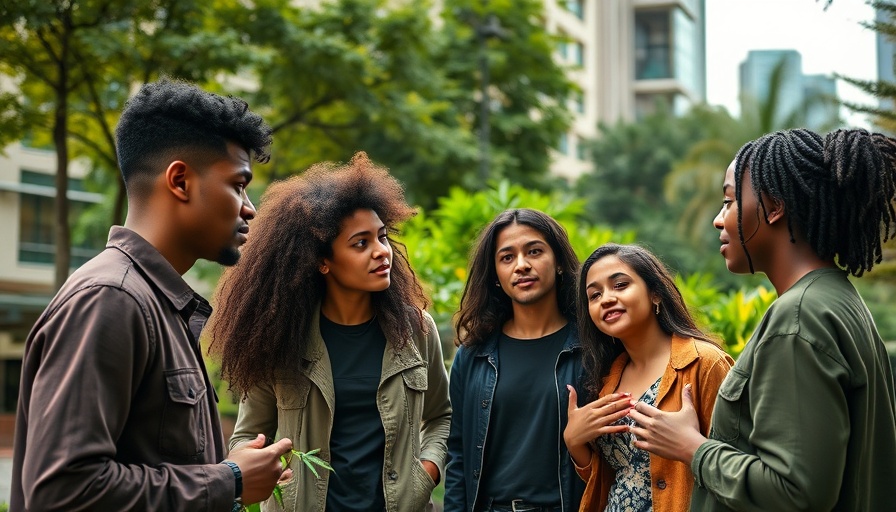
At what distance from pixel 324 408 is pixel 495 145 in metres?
18.1

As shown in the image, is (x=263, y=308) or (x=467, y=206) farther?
(x=467, y=206)

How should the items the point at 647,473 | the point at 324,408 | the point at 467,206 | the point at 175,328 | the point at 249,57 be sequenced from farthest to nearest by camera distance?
the point at 249,57 → the point at 467,206 → the point at 324,408 → the point at 647,473 → the point at 175,328

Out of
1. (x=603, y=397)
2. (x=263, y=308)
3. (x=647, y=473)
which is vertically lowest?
(x=647, y=473)

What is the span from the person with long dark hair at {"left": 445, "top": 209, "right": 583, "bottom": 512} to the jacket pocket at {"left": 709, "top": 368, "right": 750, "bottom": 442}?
1418 mm

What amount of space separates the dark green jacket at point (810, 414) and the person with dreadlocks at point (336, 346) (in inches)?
65.2

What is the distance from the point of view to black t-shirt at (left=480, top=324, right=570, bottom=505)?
414cm

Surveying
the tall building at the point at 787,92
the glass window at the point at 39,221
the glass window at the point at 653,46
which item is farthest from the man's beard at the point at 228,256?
the glass window at the point at 653,46

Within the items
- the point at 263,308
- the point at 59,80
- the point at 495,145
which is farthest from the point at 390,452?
the point at 495,145

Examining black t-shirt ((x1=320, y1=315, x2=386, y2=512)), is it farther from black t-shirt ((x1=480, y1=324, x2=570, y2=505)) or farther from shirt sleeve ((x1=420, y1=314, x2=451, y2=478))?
black t-shirt ((x1=480, y1=324, x2=570, y2=505))

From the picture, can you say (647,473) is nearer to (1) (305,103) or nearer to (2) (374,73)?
(2) (374,73)

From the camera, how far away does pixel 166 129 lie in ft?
8.87

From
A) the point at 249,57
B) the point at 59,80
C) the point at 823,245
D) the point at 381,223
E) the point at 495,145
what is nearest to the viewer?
the point at 823,245

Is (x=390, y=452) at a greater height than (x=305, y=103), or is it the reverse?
(x=305, y=103)

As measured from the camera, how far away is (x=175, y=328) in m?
2.58
